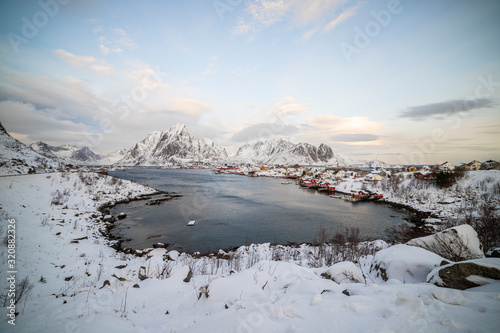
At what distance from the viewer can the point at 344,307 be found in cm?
281

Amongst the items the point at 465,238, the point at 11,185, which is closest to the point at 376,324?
the point at 465,238

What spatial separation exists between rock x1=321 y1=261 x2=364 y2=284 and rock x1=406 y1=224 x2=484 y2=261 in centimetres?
374

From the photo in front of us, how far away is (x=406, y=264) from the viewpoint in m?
4.86

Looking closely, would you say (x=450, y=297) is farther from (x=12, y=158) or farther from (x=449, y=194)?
(x=12, y=158)

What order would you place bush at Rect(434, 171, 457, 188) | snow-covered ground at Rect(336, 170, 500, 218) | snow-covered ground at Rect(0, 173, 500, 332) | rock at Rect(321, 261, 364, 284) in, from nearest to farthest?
snow-covered ground at Rect(0, 173, 500, 332)
rock at Rect(321, 261, 364, 284)
snow-covered ground at Rect(336, 170, 500, 218)
bush at Rect(434, 171, 457, 188)

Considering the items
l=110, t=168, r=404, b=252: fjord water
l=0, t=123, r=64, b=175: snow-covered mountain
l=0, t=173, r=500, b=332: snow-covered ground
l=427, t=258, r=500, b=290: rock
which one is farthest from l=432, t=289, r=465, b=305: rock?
l=0, t=123, r=64, b=175: snow-covered mountain

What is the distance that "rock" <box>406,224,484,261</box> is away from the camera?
19.8 ft

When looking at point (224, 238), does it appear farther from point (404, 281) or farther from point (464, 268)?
point (464, 268)

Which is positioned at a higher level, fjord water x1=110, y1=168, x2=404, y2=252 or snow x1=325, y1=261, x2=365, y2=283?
snow x1=325, y1=261, x2=365, y2=283

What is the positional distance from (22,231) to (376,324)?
52.3 feet

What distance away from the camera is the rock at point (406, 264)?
15.1 feet

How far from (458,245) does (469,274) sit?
4.18 metres

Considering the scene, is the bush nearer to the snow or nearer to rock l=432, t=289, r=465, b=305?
the snow

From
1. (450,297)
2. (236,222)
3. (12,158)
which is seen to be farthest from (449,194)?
(12,158)
